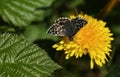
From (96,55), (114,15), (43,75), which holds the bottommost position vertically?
(43,75)

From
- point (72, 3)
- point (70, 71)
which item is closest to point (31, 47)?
point (70, 71)

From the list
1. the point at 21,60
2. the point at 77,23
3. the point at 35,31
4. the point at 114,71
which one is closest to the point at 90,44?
the point at 77,23

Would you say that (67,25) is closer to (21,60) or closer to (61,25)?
(61,25)

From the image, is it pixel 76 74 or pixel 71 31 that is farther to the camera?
pixel 76 74

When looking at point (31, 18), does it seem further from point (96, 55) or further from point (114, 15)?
point (114, 15)

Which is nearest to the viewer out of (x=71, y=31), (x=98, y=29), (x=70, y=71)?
(x=71, y=31)

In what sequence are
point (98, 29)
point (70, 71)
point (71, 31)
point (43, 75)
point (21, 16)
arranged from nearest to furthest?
1. point (43, 75)
2. point (71, 31)
3. point (98, 29)
4. point (21, 16)
5. point (70, 71)

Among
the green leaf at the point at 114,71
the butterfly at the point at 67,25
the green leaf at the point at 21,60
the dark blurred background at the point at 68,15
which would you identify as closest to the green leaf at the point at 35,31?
the dark blurred background at the point at 68,15

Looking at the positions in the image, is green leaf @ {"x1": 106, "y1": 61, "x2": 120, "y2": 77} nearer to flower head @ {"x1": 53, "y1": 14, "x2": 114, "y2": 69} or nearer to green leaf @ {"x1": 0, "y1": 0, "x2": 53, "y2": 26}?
flower head @ {"x1": 53, "y1": 14, "x2": 114, "y2": 69}
